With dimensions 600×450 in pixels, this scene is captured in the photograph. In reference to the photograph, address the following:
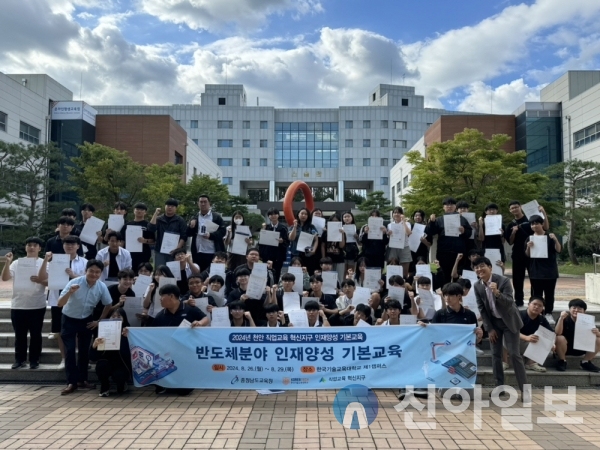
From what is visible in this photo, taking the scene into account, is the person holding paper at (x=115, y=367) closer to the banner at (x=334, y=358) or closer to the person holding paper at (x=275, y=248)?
the banner at (x=334, y=358)

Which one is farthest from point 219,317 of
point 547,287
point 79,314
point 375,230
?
point 547,287

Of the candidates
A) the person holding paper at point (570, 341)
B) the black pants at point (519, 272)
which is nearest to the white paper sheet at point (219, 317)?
the person holding paper at point (570, 341)

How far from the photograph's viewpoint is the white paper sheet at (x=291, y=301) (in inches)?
260

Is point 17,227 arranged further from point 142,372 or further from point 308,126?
point 308,126

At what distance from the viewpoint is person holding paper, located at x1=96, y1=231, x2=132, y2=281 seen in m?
7.09

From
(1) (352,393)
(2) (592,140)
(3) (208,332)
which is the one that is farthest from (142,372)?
(2) (592,140)

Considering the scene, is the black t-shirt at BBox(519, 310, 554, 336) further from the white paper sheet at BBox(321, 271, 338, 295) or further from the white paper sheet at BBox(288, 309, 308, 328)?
the white paper sheet at BBox(288, 309, 308, 328)

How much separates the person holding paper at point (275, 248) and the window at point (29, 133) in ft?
112

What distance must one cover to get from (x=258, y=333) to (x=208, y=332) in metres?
0.63

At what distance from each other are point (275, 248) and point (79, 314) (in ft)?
11.3

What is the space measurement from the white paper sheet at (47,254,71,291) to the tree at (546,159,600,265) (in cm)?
2620

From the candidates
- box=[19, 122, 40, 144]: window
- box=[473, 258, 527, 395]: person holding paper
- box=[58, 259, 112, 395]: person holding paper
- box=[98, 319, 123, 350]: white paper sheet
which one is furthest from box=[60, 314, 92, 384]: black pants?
box=[19, 122, 40, 144]: window

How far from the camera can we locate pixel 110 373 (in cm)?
577

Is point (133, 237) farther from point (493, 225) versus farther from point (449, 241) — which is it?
point (493, 225)
